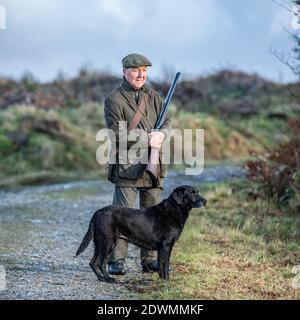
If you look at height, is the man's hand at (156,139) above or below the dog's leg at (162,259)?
above

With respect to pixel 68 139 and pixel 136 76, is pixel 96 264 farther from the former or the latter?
pixel 68 139

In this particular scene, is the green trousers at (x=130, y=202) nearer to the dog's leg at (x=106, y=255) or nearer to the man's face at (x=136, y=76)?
the dog's leg at (x=106, y=255)

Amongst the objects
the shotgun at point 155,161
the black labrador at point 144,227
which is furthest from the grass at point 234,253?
the shotgun at point 155,161

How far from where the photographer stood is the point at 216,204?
13672 mm

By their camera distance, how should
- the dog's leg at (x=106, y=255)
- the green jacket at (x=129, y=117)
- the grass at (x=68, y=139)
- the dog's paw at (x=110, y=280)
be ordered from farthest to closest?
1. the grass at (x=68, y=139)
2. the green jacket at (x=129, y=117)
3. the dog's paw at (x=110, y=280)
4. the dog's leg at (x=106, y=255)

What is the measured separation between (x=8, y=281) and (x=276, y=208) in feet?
20.7

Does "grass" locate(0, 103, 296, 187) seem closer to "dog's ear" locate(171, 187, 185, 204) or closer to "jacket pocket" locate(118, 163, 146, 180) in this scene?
"jacket pocket" locate(118, 163, 146, 180)

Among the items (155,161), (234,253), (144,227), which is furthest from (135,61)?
(234,253)

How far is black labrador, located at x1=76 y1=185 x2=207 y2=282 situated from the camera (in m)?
7.49

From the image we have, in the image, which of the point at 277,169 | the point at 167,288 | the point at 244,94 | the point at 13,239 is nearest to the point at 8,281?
the point at 167,288

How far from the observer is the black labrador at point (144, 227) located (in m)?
7.49

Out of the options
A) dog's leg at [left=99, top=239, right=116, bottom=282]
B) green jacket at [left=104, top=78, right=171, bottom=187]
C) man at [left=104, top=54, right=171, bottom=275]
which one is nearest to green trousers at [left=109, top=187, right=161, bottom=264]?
man at [left=104, top=54, right=171, bottom=275]

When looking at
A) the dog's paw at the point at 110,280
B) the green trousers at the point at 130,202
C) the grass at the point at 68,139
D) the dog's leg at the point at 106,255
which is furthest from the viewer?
the grass at the point at 68,139

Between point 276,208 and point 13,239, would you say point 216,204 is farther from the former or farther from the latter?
point 13,239
